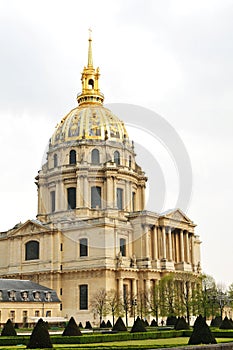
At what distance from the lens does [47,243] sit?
76625 mm

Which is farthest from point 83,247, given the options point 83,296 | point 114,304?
point 114,304

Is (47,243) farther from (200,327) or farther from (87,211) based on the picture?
(200,327)

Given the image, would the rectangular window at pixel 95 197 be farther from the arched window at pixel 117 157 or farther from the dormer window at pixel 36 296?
the dormer window at pixel 36 296

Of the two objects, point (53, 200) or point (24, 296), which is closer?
point (24, 296)

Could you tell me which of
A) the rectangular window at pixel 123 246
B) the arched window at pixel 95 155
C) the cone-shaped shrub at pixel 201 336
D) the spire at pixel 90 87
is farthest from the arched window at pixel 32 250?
the cone-shaped shrub at pixel 201 336

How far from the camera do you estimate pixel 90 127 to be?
88250 mm

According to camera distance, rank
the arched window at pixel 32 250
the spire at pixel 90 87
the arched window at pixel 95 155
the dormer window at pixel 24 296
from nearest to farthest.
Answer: the dormer window at pixel 24 296 → the arched window at pixel 32 250 → the arched window at pixel 95 155 → the spire at pixel 90 87

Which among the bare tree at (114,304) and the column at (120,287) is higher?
the column at (120,287)

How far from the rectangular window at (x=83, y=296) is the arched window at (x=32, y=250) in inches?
346

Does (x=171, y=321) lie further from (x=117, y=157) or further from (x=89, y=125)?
(x=89, y=125)

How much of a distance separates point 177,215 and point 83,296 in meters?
20.3

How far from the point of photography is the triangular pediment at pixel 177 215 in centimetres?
8153

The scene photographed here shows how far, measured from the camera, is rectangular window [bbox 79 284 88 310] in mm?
72312

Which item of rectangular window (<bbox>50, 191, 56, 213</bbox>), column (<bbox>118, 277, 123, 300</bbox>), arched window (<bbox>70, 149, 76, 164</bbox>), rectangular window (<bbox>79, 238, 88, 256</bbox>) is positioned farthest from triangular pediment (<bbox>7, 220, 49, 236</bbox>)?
column (<bbox>118, 277, 123, 300</bbox>)
